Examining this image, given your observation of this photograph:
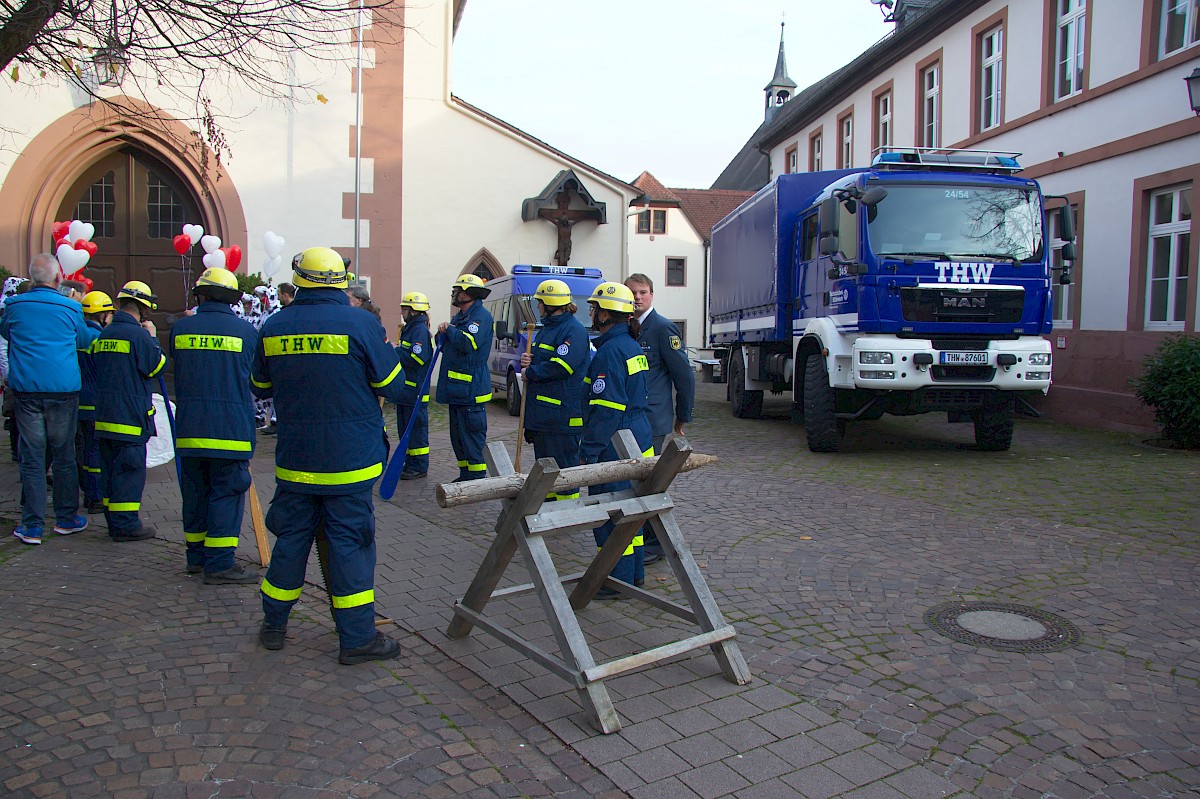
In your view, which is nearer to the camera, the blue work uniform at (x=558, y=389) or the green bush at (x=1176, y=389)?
the blue work uniform at (x=558, y=389)

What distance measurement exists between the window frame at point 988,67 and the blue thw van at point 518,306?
26.8 feet

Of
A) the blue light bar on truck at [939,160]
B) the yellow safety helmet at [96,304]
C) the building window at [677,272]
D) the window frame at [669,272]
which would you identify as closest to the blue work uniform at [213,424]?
the yellow safety helmet at [96,304]

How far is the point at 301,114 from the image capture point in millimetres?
17625

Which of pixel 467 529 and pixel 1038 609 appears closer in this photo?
pixel 1038 609

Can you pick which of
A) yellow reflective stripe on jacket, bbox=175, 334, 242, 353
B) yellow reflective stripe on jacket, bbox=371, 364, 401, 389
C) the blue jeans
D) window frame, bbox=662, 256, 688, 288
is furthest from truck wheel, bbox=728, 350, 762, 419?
window frame, bbox=662, 256, 688, 288

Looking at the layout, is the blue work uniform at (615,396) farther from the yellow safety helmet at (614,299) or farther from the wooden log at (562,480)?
the wooden log at (562,480)

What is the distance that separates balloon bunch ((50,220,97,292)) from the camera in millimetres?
9523

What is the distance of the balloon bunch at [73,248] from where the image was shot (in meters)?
9.52

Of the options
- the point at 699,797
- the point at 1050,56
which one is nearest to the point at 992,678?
the point at 699,797

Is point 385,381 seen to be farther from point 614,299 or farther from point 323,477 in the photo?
point 614,299

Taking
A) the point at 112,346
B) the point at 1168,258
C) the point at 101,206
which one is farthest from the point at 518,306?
the point at 1168,258

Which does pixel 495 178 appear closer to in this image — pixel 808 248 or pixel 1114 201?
pixel 808 248

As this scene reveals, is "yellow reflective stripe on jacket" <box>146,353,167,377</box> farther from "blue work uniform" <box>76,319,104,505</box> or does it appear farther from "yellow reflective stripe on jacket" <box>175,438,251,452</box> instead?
"yellow reflective stripe on jacket" <box>175,438,251,452</box>

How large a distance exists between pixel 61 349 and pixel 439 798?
4.99 meters
